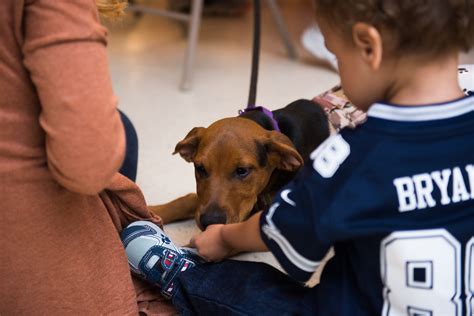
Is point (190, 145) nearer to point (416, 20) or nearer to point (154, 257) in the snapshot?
point (154, 257)

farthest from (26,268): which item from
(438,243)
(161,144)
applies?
(161,144)

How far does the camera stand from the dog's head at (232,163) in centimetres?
146

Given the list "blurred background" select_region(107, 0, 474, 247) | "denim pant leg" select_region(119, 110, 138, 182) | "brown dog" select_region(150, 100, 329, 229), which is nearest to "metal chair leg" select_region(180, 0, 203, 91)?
"blurred background" select_region(107, 0, 474, 247)

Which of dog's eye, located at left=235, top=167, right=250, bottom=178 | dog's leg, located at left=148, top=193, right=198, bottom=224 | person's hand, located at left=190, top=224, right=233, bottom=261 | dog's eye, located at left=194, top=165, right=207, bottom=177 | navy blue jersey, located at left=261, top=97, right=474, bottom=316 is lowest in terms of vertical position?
dog's leg, located at left=148, top=193, right=198, bottom=224

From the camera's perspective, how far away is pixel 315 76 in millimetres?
2771

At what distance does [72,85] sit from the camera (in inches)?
31.3

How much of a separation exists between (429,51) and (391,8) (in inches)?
3.3

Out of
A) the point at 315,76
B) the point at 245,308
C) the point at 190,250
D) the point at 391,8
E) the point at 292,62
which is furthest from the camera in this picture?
the point at 292,62

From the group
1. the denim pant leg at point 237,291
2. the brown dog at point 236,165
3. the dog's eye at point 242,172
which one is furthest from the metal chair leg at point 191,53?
the denim pant leg at point 237,291

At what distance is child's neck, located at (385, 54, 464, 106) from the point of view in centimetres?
83

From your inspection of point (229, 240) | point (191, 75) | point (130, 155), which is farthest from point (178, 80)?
point (229, 240)

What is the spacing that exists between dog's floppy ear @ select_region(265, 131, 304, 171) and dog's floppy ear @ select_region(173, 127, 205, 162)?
177 mm

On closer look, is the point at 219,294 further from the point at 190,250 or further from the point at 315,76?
the point at 315,76

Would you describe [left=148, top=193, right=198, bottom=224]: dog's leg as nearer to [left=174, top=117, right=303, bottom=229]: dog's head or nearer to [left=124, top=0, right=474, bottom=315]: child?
[left=174, top=117, right=303, bottom=229]: dog's head
